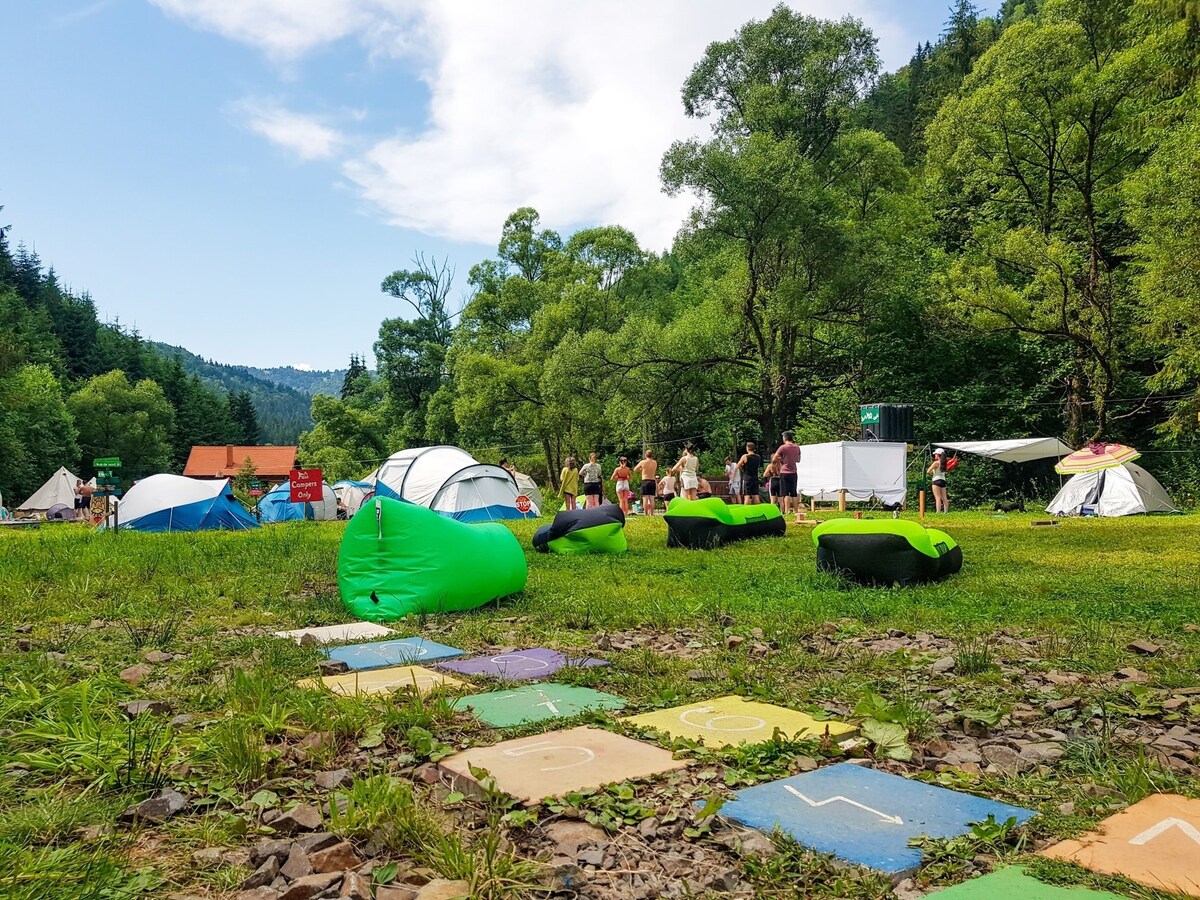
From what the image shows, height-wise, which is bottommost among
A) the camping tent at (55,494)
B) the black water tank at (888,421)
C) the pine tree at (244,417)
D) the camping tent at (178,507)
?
the camping tent at (55,494)

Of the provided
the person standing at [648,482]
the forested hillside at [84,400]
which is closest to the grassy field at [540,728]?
the person standing at [648,482]

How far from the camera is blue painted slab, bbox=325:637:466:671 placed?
4656mm

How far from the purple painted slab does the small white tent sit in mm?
18834

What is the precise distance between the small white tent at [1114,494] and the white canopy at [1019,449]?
7.01 ft

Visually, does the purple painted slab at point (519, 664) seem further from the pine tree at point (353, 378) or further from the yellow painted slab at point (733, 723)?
the pine tree at point (353, 378)

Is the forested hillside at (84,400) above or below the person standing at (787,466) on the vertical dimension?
above

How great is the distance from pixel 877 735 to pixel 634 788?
1.06 m

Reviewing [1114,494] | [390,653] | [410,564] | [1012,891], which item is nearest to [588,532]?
[410,564]

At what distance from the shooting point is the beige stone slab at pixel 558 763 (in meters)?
2.65

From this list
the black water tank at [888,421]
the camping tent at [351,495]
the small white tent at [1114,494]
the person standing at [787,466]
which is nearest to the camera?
the person standing at [787,466]

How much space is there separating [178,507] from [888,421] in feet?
64.3

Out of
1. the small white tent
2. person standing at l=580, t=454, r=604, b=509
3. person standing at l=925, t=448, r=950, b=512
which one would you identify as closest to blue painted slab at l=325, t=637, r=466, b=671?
person standing at l=580, t=454, r=604, b=509

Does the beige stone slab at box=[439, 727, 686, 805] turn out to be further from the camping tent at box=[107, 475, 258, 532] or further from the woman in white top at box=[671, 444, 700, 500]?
the camping tent at box=[107, 475, 258, 532]

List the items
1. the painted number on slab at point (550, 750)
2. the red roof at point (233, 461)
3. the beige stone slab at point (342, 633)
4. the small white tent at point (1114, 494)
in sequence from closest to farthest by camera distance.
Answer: the painted number on slab at point (550, 750) < the beige stone slab at point (342, 633) < the small white tent at point (1114, 494) < the red roof at point (233, 461)
